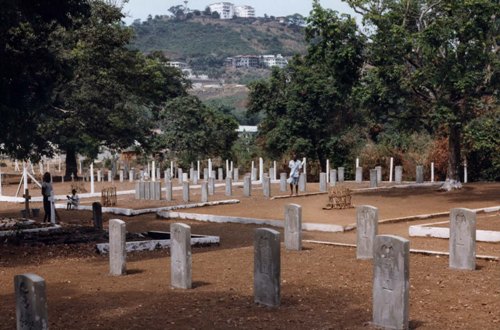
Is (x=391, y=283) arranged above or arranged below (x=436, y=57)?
below

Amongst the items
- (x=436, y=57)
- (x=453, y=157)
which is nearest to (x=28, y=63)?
(x=436, y=57)

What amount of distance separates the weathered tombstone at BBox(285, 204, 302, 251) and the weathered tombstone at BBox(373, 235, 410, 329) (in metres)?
6.38

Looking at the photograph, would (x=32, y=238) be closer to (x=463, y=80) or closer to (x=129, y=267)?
(x=129, y=267)

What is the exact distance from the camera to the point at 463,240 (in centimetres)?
1334

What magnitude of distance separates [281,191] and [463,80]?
10968 mm

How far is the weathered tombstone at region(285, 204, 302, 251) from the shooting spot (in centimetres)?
1623

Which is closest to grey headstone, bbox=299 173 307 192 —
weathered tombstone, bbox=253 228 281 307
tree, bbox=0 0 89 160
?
tree, bbox=0 0 89 160

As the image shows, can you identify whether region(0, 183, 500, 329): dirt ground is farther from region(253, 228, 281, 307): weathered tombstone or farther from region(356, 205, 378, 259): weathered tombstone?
region(356, 205, 378, 259): weathered tombstone

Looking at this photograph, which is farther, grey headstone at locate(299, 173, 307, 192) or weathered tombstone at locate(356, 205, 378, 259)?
grey headstone at locate(299, 173, 307, 192)

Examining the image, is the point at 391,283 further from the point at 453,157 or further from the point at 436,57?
the point at 453,157

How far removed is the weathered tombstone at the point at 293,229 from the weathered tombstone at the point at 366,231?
1520 mm

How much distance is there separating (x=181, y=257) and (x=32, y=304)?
170 inches

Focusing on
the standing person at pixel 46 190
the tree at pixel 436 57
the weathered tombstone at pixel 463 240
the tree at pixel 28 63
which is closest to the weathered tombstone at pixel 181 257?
the weathered tombstone at pixel 463 240

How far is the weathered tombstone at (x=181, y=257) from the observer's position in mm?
12250
